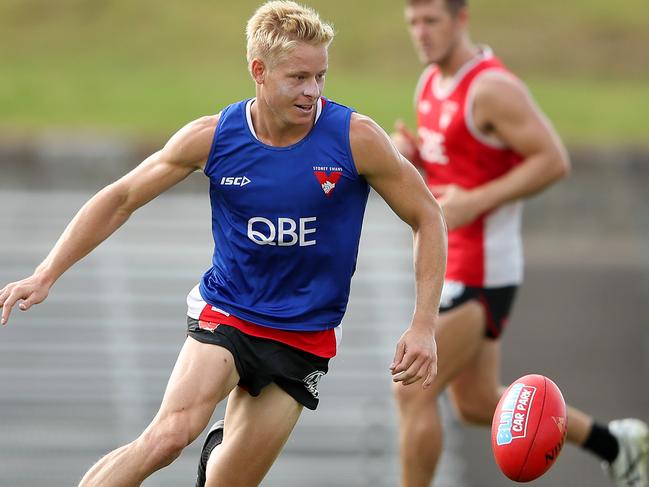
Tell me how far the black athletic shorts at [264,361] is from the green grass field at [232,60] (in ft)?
37.6

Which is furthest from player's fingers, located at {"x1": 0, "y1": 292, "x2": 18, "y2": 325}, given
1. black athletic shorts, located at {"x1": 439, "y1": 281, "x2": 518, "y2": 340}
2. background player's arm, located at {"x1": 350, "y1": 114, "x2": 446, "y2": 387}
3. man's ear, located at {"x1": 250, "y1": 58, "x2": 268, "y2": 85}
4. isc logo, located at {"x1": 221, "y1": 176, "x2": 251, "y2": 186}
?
black athletic shorts, located at {"x1": 439, "y1": 281, "x2": 518, "y2": 340}

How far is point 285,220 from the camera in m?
5.18

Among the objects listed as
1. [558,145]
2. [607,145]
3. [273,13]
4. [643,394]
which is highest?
[273,13]

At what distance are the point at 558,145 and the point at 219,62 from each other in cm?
1407

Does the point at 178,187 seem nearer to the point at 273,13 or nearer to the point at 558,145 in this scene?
the point at 558,145

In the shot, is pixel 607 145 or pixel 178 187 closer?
pixel 178 187

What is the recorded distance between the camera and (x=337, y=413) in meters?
14.2

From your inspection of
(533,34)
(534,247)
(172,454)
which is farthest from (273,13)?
(533,34)

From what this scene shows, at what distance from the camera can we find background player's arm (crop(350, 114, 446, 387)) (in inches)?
201

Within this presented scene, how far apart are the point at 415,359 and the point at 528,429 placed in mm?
720

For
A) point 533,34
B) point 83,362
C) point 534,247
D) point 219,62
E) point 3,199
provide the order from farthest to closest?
1. point 533,34
2. point 219,62
3. point 534,247
4. point 3,199
5. point 83,362

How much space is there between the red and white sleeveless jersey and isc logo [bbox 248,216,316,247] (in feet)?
5.87

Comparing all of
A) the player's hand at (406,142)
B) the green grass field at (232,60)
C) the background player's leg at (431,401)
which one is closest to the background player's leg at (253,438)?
the background player's leg at (431,401)

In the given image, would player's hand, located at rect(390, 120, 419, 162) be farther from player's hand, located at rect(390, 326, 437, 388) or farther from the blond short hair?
player's hand, located at rect(390, 326, 437, 388)
